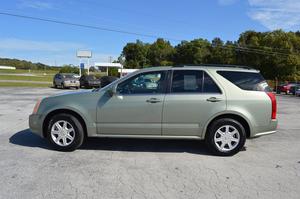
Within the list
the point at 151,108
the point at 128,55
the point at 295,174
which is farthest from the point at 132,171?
the point at 128,55

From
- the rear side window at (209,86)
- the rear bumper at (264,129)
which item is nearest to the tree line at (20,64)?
the rear side window at (209,86)

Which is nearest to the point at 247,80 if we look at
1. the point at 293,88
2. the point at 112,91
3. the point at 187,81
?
the point at 187,81

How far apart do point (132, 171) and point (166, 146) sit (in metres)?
1.77

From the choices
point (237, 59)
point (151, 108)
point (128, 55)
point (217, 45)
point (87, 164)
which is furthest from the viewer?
point (128, 55)

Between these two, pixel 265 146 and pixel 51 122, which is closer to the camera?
pixel 51 122

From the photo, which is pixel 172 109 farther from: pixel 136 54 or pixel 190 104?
pixel 136 54

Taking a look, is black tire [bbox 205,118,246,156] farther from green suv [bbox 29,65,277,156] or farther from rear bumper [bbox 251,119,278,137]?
rear bumper [bbox 251,119,278,137]

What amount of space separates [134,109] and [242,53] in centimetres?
6494

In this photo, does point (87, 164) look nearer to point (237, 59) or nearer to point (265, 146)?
point (265, 146)

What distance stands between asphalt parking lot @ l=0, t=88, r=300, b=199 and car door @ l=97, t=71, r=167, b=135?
47 cm

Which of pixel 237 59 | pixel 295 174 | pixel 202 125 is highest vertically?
pixel 237 59

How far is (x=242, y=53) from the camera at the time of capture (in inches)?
2643

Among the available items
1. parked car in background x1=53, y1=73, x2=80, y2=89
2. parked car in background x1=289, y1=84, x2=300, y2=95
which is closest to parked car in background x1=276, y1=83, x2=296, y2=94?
parked car in background x1=289, y1=84, x2=300, y2=95

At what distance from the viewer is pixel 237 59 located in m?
67.9
